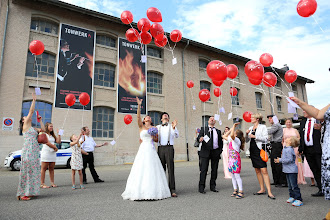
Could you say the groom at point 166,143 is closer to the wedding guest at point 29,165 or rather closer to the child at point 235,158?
the child at point 235,158

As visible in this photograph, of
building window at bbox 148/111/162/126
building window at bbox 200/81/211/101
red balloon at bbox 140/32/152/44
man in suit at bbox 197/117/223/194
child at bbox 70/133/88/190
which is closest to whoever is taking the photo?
man in suit at bbox 197/117/223/194

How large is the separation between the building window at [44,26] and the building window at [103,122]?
6140mm

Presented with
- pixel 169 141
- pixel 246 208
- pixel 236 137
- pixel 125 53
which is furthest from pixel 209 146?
pixel 125 53

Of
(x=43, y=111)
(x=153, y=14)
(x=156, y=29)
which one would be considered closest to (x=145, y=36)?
(x=156, y=29)

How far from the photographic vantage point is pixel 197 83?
2023 centimetres

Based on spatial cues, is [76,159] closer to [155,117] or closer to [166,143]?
[166,143]

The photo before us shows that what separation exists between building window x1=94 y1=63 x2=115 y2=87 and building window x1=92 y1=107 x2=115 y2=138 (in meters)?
1.92

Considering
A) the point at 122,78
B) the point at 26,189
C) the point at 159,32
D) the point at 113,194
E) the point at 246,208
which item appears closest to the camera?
the point at 246,208

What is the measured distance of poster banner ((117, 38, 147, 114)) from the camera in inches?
640

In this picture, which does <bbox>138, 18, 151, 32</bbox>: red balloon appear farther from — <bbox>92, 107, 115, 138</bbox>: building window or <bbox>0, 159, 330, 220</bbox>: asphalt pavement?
<bbox>92, 107, 115, 138</bbox>: building window

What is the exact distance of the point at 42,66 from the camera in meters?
14.4

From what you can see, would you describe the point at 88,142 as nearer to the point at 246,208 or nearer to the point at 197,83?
the point at 246,208

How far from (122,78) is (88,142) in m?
9.37

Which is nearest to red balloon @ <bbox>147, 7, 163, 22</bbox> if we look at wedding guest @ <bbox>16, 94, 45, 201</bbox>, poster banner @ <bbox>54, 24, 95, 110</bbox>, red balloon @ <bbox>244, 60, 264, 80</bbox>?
red balloon @ <bbox>244, 60, 264, 80</bbox>
